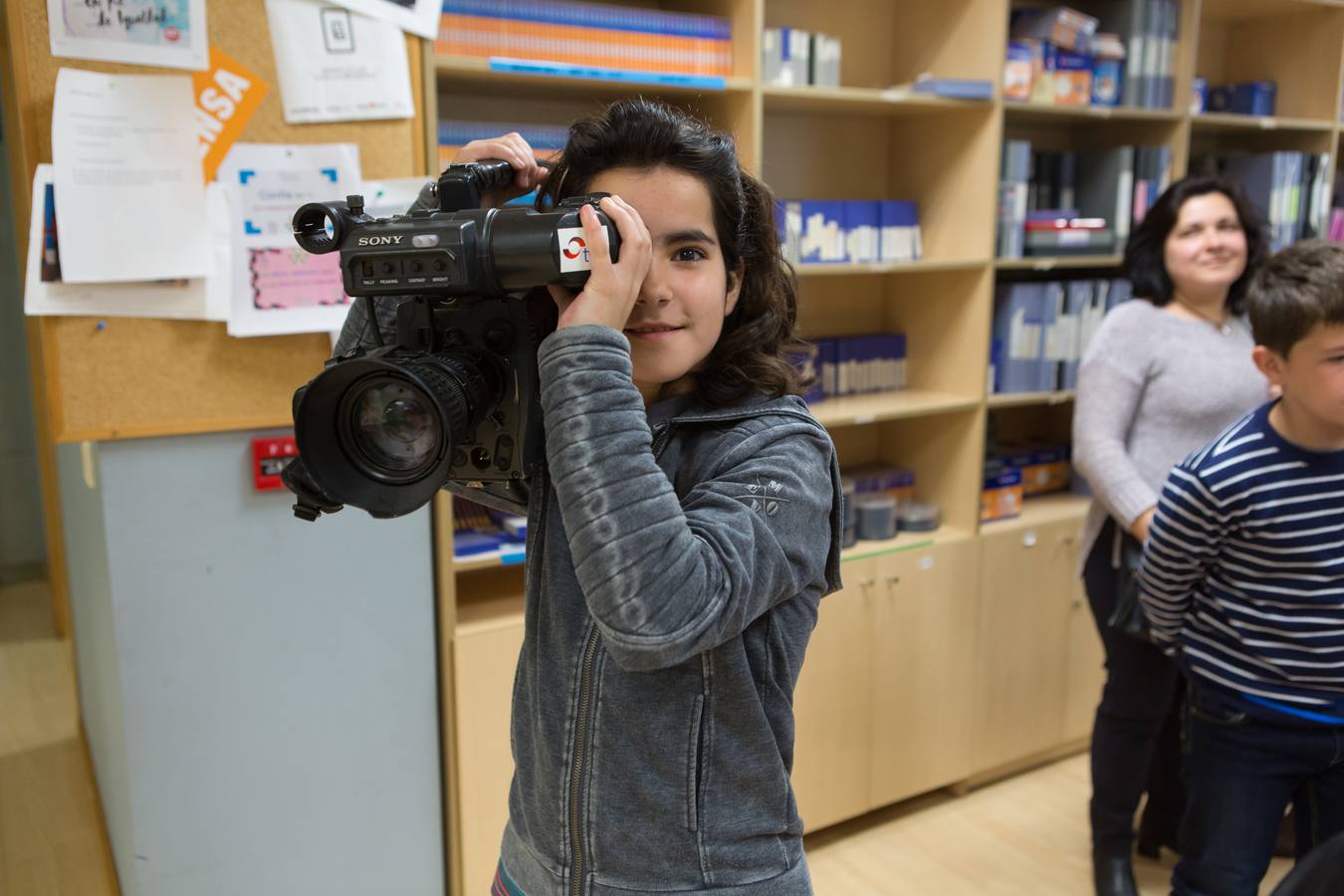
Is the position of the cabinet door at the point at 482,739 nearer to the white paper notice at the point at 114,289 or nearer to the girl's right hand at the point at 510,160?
the white paper notice at the point at 114,289

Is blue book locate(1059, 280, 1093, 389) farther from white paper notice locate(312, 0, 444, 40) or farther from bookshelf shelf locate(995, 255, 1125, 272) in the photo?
white paper notice locate(312, 0, 444, 40)

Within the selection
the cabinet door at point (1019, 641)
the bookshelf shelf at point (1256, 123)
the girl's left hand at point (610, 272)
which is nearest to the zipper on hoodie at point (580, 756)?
the girl's left hand at point (610, 272)

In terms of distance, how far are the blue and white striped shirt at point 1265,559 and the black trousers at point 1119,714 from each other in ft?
2.06

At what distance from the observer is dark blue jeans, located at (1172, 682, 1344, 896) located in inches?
59.1

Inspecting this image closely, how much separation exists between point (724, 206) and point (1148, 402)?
1603 millimetres

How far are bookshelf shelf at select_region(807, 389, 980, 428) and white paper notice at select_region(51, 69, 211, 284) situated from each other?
1.40m

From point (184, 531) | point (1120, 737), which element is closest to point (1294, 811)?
point (1120, 737)

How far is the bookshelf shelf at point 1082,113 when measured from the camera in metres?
2.62

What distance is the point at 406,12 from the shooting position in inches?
68.0

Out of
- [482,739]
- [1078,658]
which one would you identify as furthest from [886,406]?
[482,739]

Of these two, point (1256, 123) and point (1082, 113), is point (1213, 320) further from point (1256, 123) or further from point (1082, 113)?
point (1256, 123)

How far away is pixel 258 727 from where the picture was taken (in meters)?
1.84

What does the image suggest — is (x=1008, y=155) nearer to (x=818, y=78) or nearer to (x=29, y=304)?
(x=818, y=78)

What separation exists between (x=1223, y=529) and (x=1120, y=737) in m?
0.87
